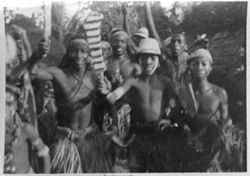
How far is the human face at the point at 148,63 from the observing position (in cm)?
56

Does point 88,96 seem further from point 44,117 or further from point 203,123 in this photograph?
point 203,123

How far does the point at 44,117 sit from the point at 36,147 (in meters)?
0.05

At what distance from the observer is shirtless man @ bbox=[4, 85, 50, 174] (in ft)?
1.80

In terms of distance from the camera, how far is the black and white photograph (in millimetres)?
551

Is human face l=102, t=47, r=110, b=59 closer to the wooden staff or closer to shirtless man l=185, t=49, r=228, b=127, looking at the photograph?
the wooden staff

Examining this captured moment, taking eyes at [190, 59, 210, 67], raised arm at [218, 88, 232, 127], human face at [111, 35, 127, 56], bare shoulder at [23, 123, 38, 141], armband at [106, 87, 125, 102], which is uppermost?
human face at [111, 35, 127, 56]

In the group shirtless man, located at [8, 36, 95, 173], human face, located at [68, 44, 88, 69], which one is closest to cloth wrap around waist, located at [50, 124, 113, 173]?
shirtless man, located at [8, 36, 95, 173]

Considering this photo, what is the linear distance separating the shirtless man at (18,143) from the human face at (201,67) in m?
0.27

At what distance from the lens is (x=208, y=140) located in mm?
553

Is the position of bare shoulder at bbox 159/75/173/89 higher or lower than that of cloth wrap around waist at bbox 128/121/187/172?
higher

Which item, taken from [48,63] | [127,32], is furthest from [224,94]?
[48,63]

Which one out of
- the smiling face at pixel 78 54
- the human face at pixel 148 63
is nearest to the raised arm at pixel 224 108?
the human face at pixel 148 63

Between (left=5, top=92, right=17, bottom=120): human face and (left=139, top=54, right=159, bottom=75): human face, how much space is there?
→ 214mm

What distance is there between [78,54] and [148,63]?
114 millimetres
